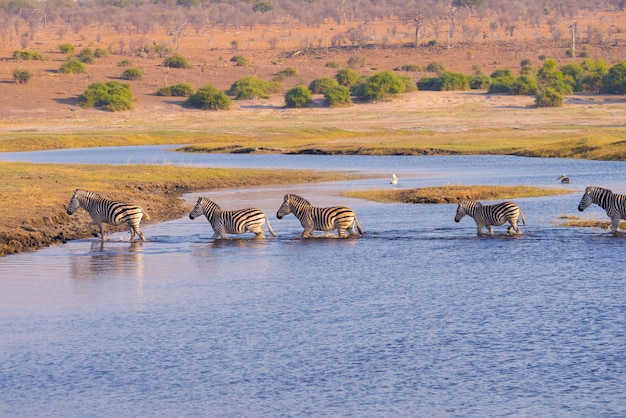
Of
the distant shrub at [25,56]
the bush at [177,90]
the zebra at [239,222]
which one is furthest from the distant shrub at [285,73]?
the zebra at [239,222]

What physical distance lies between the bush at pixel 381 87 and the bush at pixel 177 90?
45.7 feet

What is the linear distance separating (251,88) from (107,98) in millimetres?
11996

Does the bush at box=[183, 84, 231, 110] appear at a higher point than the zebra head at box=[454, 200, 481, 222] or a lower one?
higher

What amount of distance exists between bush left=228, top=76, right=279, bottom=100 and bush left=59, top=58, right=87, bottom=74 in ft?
47.1

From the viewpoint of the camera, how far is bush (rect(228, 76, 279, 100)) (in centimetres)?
8362

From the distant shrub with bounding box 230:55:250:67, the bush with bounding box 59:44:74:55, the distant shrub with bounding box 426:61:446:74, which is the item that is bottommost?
the distant shrub with bounding box 426:61:446:74

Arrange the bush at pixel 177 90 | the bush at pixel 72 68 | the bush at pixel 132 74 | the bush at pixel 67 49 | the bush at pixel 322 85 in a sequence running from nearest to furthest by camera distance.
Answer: the bush at pixel 177 90 → the bush at pixel 322 85 → the bush at pixel 132 74 → the bush at pixel 72 68 → the bush at pixel 67 49

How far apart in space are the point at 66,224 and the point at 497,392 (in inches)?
638

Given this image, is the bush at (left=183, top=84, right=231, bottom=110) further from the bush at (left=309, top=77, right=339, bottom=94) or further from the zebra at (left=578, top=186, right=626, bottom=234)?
the zebra at (left=578, top=186, right=626, bottom=234)

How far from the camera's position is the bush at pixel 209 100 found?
79.4m

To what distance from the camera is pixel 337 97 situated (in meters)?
80.4

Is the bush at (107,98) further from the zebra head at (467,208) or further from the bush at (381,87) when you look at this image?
the zebra head at (467,208)

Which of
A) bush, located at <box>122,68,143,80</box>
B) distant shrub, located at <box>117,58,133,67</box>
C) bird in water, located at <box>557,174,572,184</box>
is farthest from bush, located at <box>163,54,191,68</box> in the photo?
bird in water, located at <box>557,174,572,184</box>

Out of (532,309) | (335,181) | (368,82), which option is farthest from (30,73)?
(532,309)
